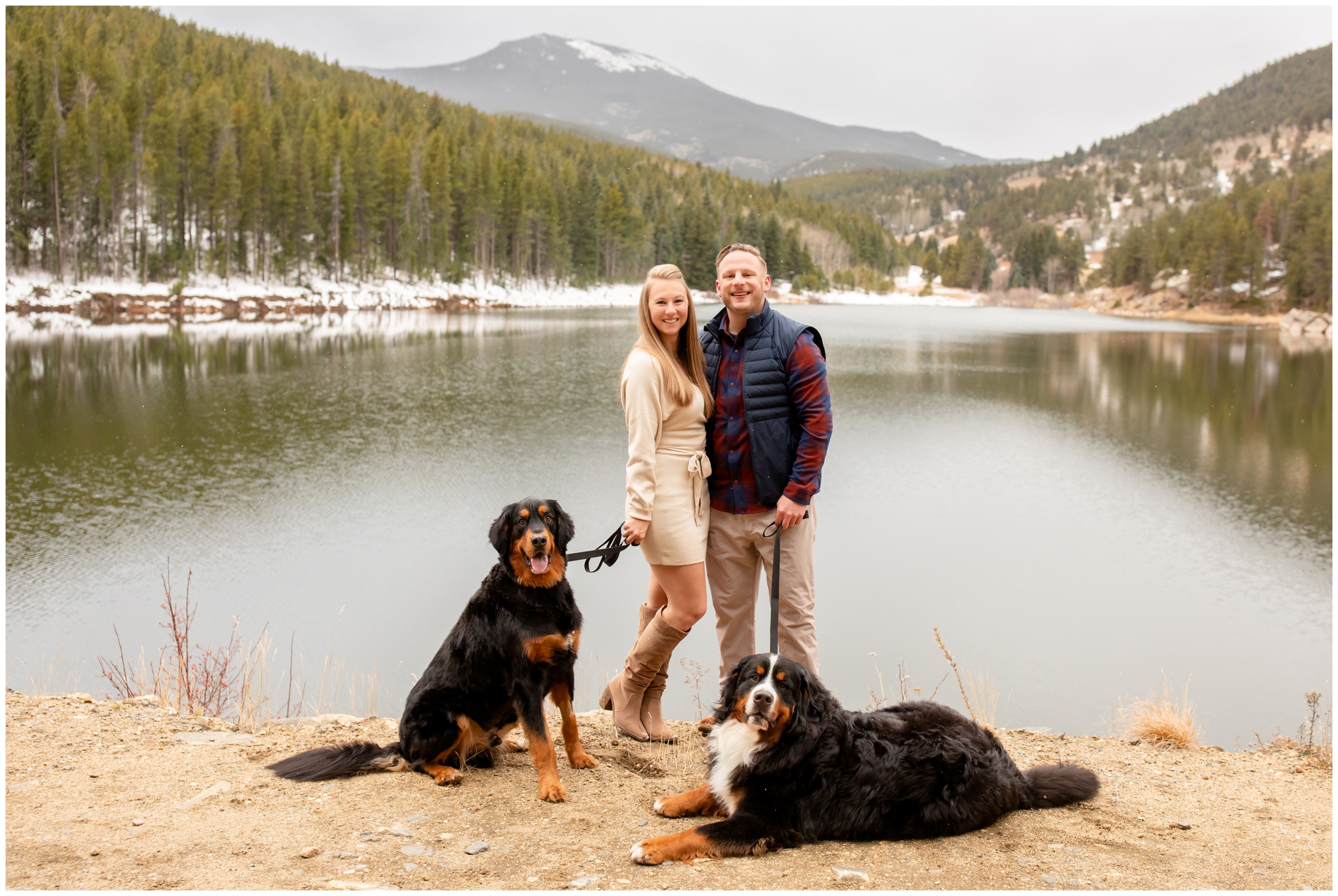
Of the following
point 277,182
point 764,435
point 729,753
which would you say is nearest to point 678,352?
point 764,435

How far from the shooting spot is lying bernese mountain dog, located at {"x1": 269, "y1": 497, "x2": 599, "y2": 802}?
3.57 m

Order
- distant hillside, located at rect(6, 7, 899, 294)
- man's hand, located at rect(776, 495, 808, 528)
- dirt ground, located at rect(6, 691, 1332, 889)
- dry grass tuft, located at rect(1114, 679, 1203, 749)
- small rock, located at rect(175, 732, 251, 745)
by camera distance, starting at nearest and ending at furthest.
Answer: dirt ground, located at rect(6, 691, 1332, 889), man's hand, located at rect(776, 495, 808, 528), small rock, located at rect(175, 732, 251, 745), dry grass tuft, located at rect(1114, 679, 1203, 749), distant hillside, located at rect(6, 7, 899, 294)

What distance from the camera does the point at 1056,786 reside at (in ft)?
11.3

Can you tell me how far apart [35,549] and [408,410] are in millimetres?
10277

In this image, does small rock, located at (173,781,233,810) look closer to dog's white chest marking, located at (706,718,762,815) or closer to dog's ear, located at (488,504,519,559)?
dog's ear, located at (488,504,519,559)

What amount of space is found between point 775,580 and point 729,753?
89cm

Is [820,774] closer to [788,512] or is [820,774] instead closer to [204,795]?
[788,512]

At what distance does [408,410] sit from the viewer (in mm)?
19875

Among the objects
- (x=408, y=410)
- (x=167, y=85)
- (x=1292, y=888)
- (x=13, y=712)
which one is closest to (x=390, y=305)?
(x=167, y=85)

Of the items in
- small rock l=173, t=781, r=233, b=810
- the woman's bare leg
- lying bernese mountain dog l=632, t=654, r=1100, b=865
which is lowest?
small rock l=173, t=781, r=233, b=810

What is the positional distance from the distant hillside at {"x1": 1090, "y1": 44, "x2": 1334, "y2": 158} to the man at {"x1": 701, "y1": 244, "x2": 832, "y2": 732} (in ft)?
694

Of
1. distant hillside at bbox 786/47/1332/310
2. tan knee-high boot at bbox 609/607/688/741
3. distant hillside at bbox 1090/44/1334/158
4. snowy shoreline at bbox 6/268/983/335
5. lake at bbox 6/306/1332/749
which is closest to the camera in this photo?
tan knee-high boot at bbox 609/607/688/741

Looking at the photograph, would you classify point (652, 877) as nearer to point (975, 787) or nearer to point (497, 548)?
point (975, 787)

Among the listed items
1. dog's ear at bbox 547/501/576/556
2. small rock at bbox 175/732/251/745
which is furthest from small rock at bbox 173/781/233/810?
dog's ear at bbox 547/501/576/556
